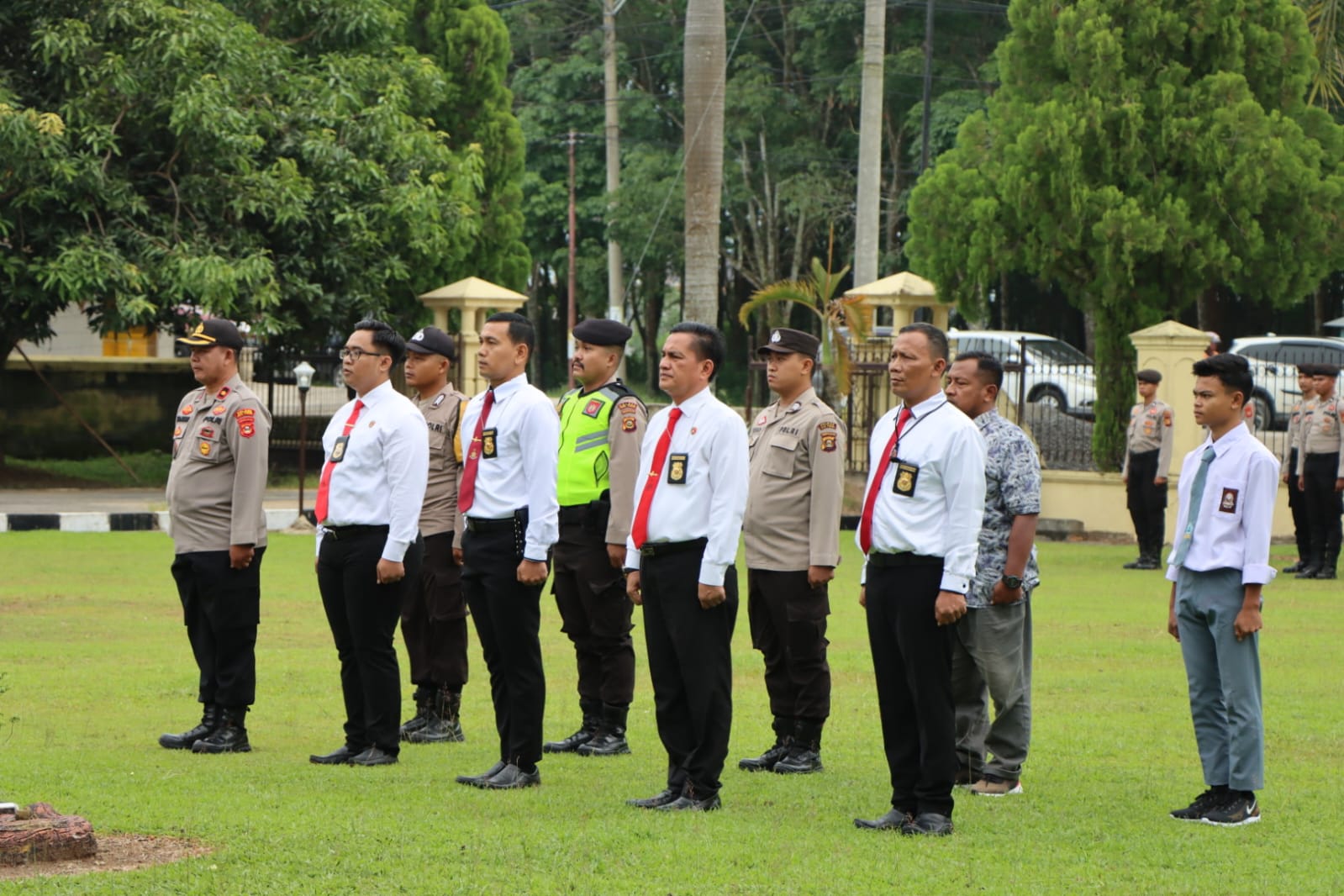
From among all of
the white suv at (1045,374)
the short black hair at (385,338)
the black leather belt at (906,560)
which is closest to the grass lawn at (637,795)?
the black leather belt at (906,560)

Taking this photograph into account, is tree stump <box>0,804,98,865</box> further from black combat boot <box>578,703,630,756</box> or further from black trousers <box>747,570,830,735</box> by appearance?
black trousers <box>747,570,830,735</box>

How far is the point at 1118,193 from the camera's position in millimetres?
20016

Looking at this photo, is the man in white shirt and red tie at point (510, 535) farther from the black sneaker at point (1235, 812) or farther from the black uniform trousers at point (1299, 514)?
the black uniform trousers at point (1299, 514)

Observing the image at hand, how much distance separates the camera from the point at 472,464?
726 centimetres

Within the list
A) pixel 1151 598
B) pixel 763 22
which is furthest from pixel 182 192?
pixel 763 22

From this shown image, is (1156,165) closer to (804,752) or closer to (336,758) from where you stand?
(804,752)

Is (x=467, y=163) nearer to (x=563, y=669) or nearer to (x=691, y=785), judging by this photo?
(x=563, y=669)

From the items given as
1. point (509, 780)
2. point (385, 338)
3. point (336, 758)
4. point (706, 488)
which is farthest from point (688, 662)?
point (385, 338)

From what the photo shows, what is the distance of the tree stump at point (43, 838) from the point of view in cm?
558

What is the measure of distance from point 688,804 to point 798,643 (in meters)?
1.35

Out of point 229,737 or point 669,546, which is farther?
point 229,737

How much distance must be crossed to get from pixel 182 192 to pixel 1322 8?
575 inches

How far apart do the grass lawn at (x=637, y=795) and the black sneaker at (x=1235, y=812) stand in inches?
2.8

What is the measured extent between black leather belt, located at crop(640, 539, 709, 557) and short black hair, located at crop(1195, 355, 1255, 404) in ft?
6.59
